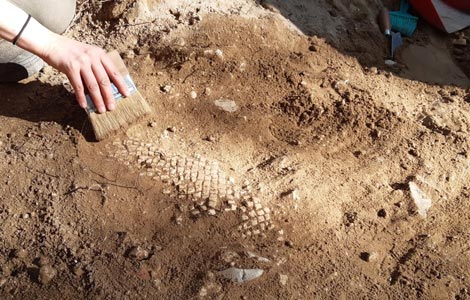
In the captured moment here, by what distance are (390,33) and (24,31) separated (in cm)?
170

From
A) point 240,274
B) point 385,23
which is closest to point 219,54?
point 385,23

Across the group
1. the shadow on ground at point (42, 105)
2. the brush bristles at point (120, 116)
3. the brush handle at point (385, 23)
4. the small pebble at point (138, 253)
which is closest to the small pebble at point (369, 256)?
the small pebble at point (138, 253)

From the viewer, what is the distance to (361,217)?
6.93 feet

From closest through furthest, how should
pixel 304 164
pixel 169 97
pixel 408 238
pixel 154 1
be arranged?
pixel 408 238, pixel 304 164, pixel 169 97, pixel 154 1

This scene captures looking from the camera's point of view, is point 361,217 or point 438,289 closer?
point 438,289

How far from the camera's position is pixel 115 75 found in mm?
2184

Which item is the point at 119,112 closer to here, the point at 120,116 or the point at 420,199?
the point at 120,116

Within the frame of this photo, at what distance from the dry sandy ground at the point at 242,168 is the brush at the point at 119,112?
0.05 metres

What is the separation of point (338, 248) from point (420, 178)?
0.48 m

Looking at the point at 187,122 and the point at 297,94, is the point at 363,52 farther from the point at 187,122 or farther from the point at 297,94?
the point at 187,122

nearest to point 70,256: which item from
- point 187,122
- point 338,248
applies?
point 187,122

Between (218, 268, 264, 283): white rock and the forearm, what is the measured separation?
971mm

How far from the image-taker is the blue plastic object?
304 centimetres

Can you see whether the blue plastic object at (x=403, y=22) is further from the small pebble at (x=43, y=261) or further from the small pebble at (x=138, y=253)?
the small pebble at (x=43, y=261)
